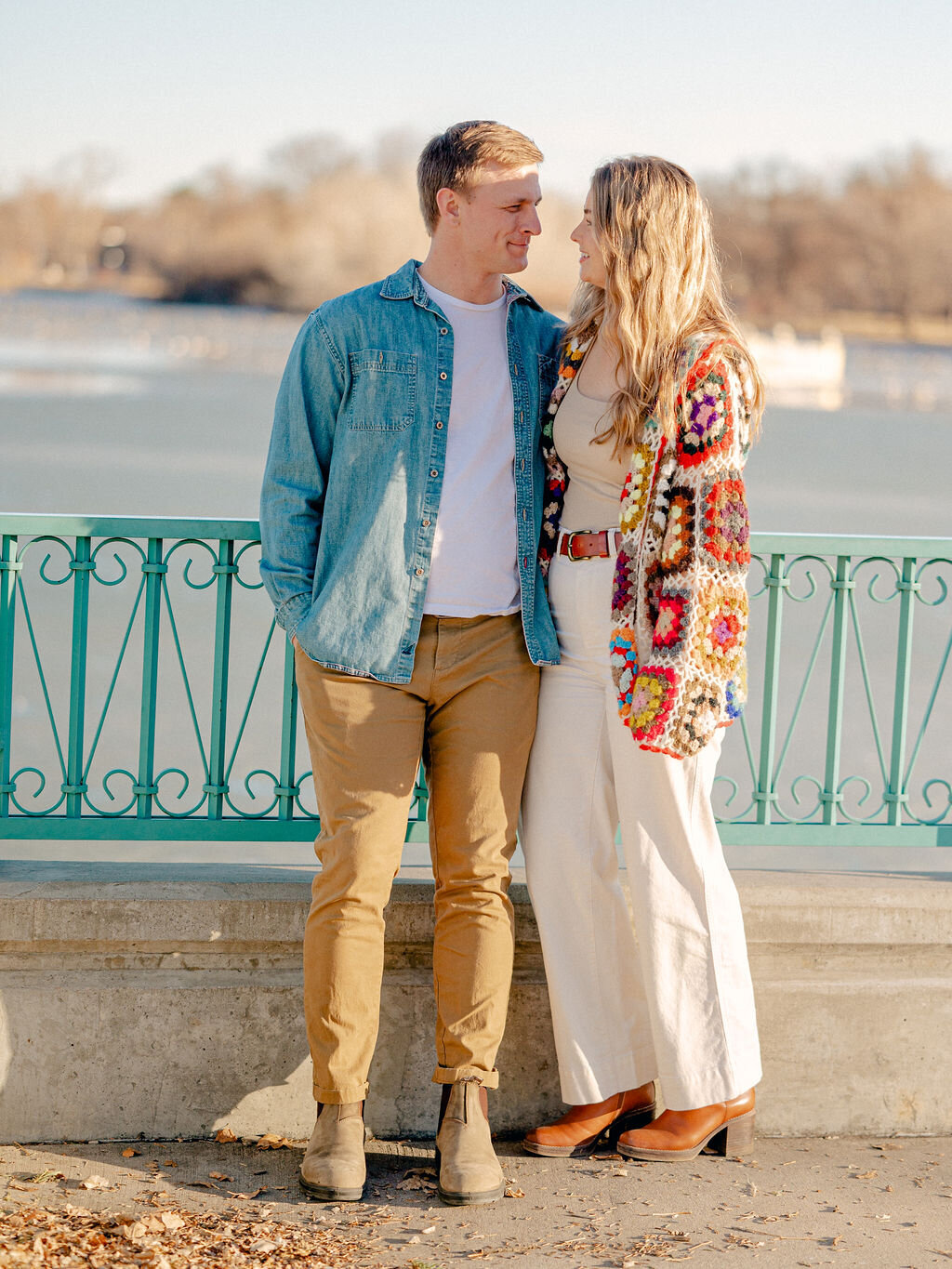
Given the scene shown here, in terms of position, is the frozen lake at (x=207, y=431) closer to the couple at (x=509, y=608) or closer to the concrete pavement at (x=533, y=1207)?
the concrete pavement at (x=533, y=1207)

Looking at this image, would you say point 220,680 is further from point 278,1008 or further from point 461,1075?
point 461,1075

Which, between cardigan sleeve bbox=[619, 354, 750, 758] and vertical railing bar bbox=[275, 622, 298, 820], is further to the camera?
vertical railing bar bbox=[275, 622, 298, 820]

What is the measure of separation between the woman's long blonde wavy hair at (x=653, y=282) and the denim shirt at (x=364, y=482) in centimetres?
24

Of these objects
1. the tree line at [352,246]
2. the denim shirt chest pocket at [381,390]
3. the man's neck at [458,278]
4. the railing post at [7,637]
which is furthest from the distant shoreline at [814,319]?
the denim shirt chest pocket at [381,390]

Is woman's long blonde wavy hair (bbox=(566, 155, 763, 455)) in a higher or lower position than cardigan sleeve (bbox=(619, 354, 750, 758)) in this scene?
higher

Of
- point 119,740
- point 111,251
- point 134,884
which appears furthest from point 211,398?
point 134,884

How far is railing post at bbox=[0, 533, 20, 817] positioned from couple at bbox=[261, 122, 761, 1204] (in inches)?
21.1

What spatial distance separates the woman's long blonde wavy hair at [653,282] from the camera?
2.14 meters

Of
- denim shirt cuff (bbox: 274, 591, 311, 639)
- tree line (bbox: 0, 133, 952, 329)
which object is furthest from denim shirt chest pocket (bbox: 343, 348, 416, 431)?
tree line (bbox: 0, 133, 952, 329)

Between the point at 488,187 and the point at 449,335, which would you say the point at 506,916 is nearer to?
the point at 449,335

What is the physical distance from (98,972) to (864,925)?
1.38 meters

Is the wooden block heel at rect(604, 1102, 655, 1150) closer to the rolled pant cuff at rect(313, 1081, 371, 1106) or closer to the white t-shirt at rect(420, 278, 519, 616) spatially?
the rolled pant cuff at rect(313, 1081, 371, 1106)

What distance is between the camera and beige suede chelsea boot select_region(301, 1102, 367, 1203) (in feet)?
7.11

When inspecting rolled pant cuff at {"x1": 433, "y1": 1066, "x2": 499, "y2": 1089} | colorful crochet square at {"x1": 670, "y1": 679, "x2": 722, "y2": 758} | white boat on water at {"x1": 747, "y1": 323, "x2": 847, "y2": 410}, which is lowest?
rolled pant cuff at {"x1": 433, "y1": 1066, "x2": 499, "y2": 1089}
